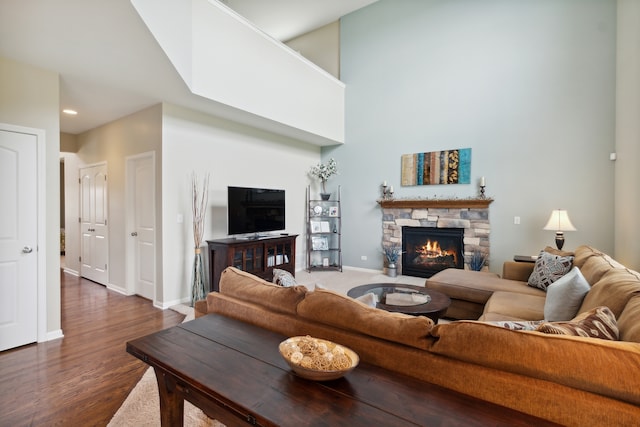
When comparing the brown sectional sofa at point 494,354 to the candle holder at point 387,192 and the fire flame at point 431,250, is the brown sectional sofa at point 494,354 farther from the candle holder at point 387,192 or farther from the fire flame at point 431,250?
the candle holder at point 387,192

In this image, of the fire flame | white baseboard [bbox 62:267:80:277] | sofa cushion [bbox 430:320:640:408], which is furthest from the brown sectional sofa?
white baseboard [bbox 62:267:80:277]

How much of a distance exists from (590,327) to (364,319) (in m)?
0.85

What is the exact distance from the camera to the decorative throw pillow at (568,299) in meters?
2.12

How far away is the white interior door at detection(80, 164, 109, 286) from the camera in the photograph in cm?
502

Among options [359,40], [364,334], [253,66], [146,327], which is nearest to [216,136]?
[253,66]

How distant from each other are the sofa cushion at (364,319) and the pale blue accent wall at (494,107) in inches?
175

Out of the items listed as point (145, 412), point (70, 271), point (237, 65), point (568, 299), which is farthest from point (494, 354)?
point (70, 271)

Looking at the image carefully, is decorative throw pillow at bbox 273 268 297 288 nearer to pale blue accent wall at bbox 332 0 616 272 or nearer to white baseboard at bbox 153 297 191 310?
white baseboard at bbox 153 297 191 310

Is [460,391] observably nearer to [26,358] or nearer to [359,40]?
[26,358]

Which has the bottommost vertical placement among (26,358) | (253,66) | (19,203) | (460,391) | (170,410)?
(26,358)

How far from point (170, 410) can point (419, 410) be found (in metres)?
1.14

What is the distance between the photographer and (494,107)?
16.3 ft

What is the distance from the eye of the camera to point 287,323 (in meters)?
1.54

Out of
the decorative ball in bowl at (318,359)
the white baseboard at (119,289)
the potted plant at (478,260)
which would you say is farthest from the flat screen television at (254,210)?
the decorative ball in bowl at (318,359)
